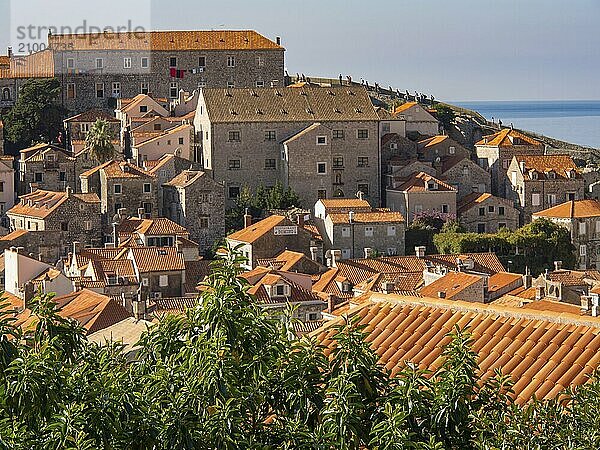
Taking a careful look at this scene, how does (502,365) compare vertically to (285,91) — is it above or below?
below

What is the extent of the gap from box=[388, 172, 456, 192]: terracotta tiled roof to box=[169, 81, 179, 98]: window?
2115cm

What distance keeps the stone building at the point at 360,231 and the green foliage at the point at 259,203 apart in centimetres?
299

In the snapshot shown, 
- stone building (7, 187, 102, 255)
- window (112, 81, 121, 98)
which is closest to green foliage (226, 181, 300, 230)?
stone building (7, 187, 102, 255)

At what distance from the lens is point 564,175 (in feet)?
191

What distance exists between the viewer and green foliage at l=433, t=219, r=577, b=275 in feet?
166

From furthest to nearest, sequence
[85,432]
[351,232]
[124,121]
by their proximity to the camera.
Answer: [124,121]
[351,232]
[85,432]

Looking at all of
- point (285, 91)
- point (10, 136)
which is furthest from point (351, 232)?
point (10, 136)

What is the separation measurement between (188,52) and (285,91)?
1593 centimetres

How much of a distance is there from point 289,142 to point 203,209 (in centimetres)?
542

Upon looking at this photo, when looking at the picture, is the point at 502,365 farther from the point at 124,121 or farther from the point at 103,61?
the point at 103,61

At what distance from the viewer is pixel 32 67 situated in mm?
73250

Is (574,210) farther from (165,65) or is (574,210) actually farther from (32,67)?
(32,67)

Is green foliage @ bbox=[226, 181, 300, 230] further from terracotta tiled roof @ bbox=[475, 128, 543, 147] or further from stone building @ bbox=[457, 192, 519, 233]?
terracotta tiled roof @ bbox=[475, 128, 543, 147]

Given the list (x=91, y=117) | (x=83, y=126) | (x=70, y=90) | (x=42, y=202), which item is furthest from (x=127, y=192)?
(x=70, y=90)
